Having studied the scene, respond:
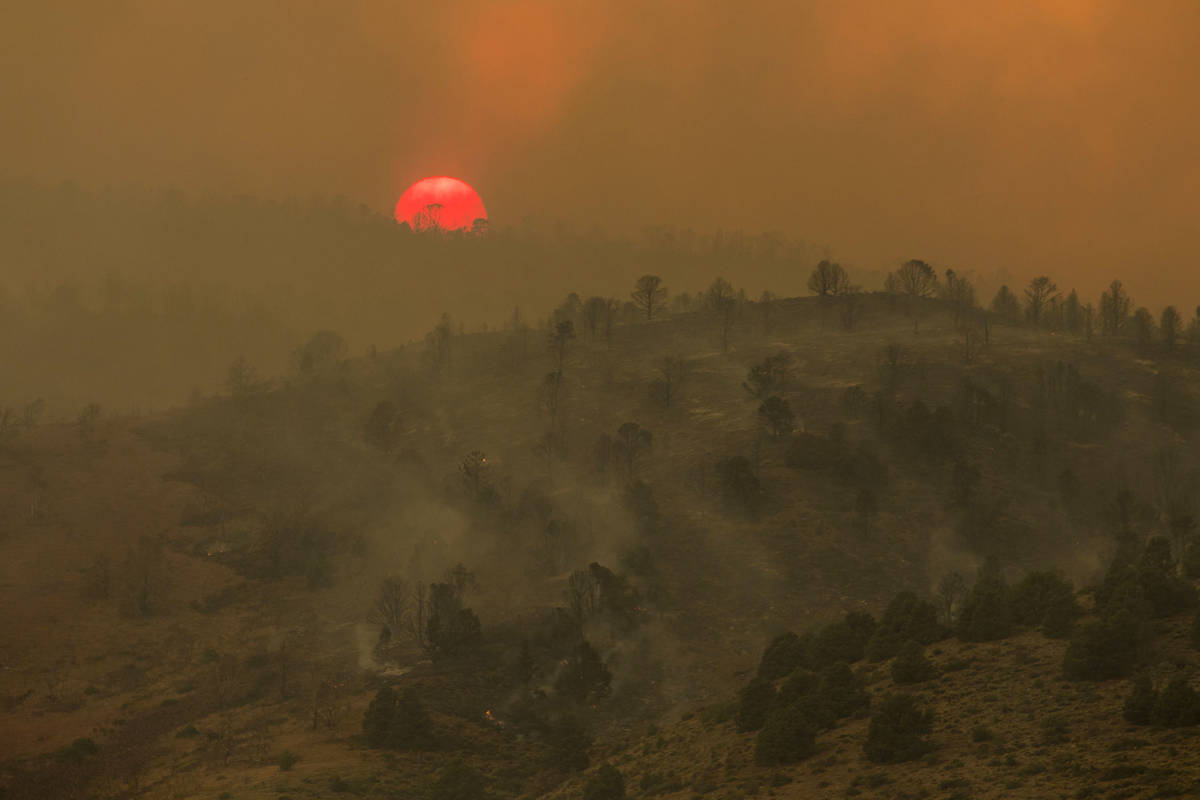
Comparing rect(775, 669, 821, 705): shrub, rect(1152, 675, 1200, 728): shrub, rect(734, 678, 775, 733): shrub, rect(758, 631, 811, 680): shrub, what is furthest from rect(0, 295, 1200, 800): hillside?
rect(758, 631, 811, 680): shrub

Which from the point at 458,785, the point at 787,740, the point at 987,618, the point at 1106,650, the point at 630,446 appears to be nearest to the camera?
the point at 1106,650

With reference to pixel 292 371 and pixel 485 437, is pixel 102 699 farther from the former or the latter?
pixel 292 371

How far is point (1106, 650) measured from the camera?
40.7 meters

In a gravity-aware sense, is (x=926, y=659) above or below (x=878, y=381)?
below

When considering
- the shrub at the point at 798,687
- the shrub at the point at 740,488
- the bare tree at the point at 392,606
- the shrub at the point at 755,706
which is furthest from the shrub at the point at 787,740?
the shrub at the point at 740,488

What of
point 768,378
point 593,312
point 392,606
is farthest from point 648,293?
point 392,606

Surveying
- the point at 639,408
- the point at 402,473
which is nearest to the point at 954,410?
the point at 639,408

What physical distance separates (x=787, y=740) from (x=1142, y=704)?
15477 mm

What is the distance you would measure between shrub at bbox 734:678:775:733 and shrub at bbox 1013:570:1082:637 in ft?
49.9

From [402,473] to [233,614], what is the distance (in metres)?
33.5

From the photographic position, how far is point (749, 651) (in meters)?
76.2

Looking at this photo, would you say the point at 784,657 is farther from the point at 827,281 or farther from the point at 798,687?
the point at 827,281

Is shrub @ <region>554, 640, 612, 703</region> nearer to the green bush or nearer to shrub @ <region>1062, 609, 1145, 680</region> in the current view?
the green bush

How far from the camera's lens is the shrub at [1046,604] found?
158 feet
